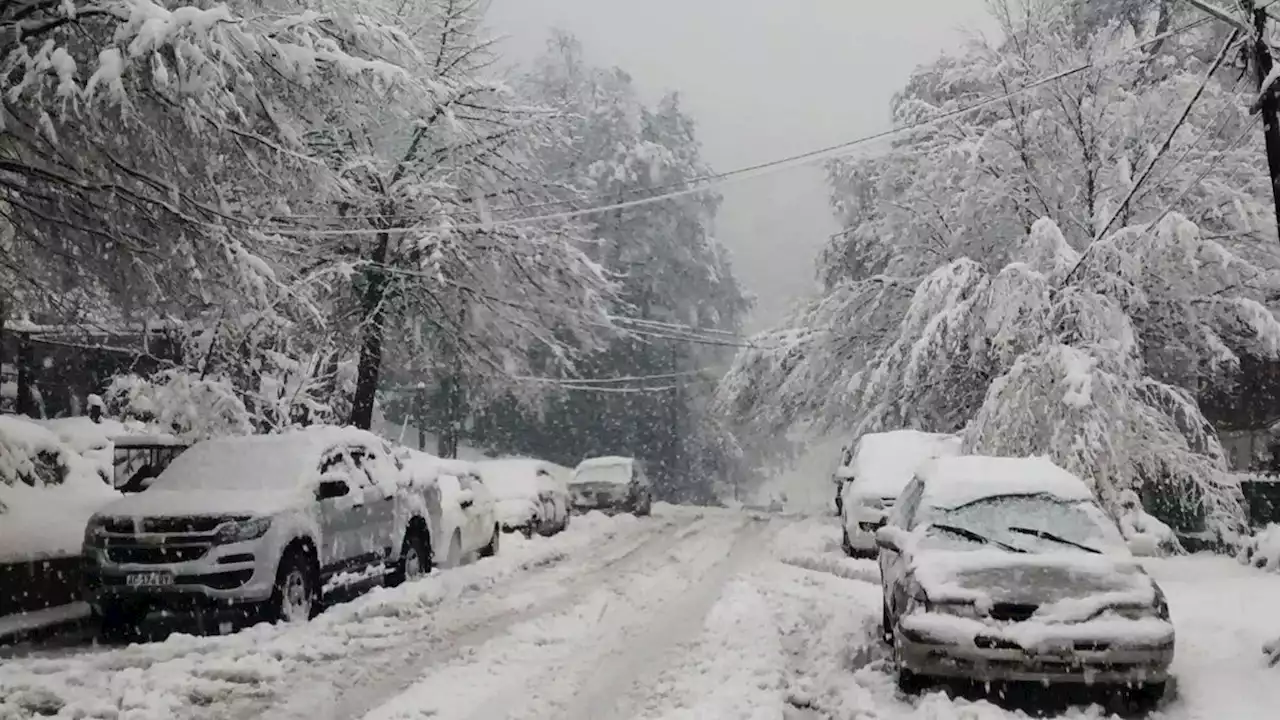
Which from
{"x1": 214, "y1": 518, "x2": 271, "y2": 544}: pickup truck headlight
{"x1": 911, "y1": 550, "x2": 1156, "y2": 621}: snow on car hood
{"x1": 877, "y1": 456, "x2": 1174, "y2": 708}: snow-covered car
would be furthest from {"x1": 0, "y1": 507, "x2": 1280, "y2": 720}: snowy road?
{"x1": 214, "y1": 518, "x2": 271, "y2": 544}: pickup truck headlight

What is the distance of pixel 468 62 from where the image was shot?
76.6 feet

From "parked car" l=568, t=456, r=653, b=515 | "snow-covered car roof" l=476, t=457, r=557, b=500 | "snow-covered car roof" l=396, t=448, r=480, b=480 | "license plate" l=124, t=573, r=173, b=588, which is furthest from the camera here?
"parked car" l=568, t=456, r=653, b=515

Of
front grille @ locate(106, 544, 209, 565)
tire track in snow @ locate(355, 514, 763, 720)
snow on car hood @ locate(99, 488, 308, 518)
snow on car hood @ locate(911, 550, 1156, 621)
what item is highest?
snow on car hood @ locate(99, 488, 308, 518)

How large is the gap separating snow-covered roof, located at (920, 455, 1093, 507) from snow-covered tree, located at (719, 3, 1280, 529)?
5.09 metres

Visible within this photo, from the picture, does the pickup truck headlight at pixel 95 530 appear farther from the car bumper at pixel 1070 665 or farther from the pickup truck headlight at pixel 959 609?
the car bumper at pixel 1070 665

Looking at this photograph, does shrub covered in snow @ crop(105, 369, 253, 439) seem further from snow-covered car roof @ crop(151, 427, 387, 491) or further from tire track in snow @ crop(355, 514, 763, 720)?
tire track in snow @ crop(355, 514, 763, 720)

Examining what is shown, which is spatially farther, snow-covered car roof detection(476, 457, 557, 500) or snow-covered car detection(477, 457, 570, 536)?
snow-covered car roof detection(476, 457, 557, 500)

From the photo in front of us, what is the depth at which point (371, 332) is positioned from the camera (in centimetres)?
2152

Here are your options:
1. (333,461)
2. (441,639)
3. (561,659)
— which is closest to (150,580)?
(441,639)

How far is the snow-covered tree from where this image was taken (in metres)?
16.4

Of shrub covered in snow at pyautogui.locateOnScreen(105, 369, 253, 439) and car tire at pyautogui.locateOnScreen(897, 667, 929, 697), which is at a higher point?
shrub covered in snow at pyautogui.locateOnScreen(105, 369, 253, 439)

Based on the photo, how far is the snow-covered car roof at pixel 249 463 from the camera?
1150 cm

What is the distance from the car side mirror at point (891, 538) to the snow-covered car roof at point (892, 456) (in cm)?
719

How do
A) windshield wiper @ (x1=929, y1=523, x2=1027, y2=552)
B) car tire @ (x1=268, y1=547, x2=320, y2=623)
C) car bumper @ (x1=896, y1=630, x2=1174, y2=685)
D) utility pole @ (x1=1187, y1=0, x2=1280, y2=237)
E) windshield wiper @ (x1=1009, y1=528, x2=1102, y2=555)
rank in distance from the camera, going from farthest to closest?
car tire @ (x1=268, y1=547, x2=320, y2=623)
utility pole @ (x1=1187, y1=0, x2=1280, y2=237)
windshield wiper @ (x1=929, y1=523, x2=1027, y2=552)
windshield wiper @ (x1=1009, y1=528, x2=1102, y2=555)
car bumper @ (x1=896, y1=630, x2=1174, y2=685)
